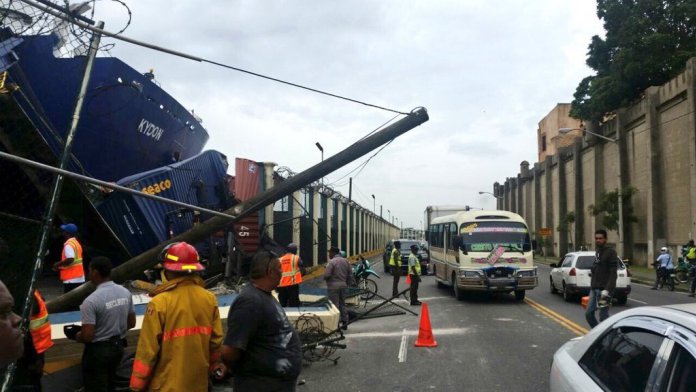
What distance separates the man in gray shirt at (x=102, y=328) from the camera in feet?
15.6

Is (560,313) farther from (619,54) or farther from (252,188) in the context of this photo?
(619,54)

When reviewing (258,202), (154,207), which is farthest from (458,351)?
(154,207)

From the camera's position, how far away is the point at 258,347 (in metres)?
3.53

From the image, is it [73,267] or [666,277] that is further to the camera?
[666,277]

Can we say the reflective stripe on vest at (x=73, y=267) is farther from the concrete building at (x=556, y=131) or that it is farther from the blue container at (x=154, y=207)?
the concrete building at (x=556, y=131)

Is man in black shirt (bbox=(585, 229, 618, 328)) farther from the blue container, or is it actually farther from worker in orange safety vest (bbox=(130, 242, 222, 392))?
the blue container

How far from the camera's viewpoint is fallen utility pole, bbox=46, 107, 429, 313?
6.50 m

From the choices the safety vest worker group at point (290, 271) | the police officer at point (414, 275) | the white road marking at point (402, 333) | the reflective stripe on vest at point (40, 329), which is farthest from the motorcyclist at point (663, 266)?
the reflective stripe on vest at point (40, 329)

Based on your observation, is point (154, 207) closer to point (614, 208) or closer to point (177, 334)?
point (177, 334)

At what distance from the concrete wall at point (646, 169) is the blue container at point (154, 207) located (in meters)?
23.5

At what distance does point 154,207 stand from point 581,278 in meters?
11.6

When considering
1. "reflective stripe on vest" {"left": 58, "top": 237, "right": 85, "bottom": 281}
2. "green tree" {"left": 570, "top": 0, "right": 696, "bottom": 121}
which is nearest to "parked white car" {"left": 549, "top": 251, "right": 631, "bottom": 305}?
"reflective stripe on vest" {"left": 58, "top": 237, "right": 85, "bottom": 281}

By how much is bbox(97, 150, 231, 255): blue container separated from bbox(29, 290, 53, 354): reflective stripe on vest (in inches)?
303

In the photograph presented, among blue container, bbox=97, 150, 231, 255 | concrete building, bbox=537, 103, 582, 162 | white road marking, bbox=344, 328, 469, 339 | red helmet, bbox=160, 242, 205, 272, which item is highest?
concrete building, bbox=537, 103, 582, 162
